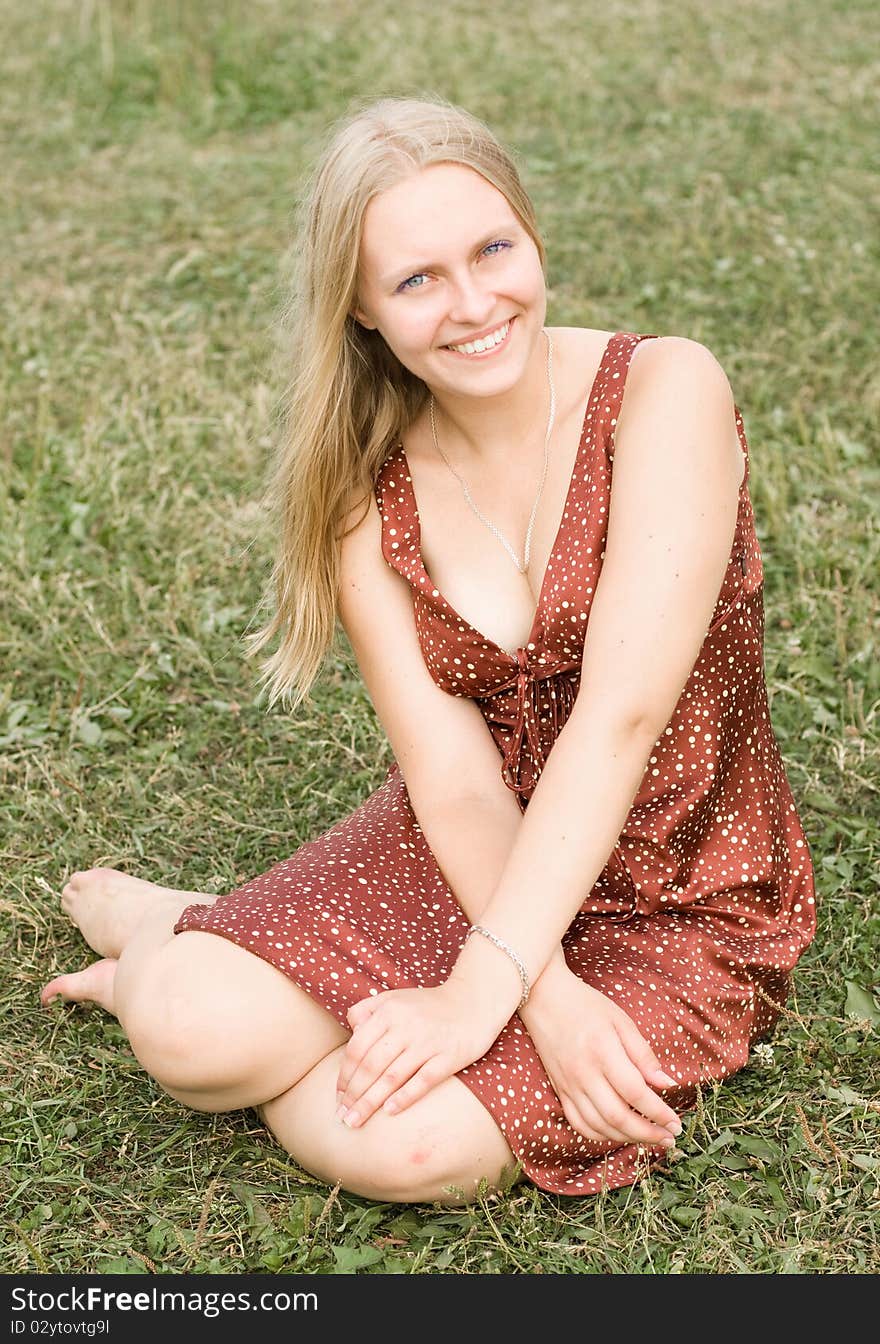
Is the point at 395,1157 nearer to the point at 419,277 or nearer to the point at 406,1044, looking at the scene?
the point at 406,1044

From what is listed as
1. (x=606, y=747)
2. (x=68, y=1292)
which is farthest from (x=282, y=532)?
(x=68, y=1292)

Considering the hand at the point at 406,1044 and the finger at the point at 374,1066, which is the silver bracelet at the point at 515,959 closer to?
the hand at the point at 406,1044

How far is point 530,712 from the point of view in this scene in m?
2.61

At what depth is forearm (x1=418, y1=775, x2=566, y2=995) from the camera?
2.54m

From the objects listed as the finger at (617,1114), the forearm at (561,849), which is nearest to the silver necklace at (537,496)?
the forearm at (561,849)

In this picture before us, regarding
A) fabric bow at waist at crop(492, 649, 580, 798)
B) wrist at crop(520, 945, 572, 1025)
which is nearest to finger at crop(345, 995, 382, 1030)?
wrist at crop(520, 945, 572, 1025)

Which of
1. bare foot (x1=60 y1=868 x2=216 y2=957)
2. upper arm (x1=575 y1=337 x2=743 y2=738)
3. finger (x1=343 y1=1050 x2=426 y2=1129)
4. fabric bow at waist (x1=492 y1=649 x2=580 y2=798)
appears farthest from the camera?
bare foot (x1=60 y1=868 x2=216 y2=957)

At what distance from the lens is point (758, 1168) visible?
95.0 inches

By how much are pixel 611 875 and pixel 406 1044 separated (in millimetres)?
485

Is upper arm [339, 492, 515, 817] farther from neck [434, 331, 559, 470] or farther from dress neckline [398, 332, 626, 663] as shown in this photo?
neck [434, 331, 559, 470]

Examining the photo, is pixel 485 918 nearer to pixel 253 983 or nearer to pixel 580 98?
pixel 253 983

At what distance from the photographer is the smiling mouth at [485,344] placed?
2490mm

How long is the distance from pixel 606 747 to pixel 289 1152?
78 cm

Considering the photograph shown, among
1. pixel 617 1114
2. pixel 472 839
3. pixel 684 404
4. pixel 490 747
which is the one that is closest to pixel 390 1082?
pixel 617 1114
